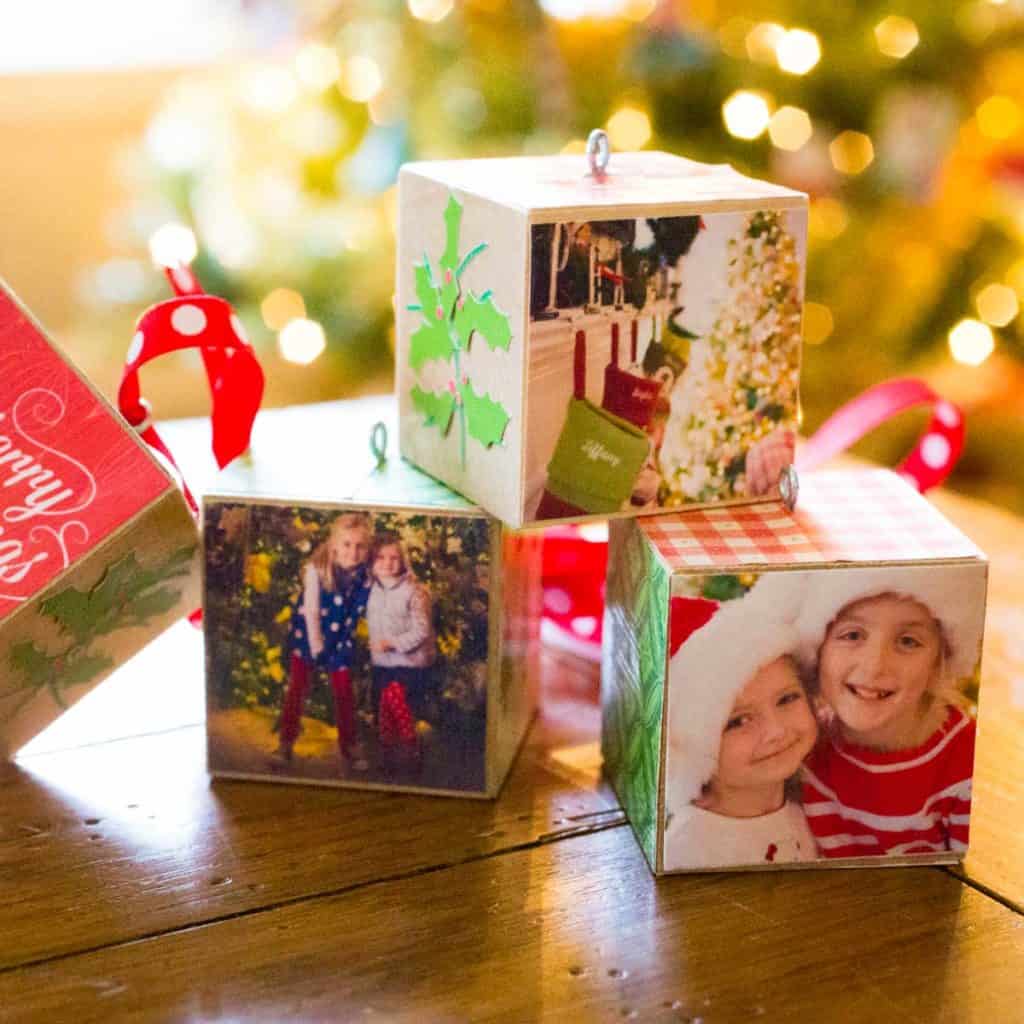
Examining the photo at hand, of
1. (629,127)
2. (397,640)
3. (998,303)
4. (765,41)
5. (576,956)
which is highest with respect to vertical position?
(765,41)

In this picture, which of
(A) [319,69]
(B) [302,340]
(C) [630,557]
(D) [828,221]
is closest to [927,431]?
(C) [630,557]

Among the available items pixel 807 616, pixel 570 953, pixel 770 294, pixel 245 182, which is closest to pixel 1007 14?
pixel 245 182

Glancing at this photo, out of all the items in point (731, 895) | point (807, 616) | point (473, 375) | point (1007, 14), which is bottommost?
point (731, 895)

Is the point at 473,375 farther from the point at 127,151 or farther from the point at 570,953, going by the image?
the point at 127,151

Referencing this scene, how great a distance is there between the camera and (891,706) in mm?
849

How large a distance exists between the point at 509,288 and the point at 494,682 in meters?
0.24

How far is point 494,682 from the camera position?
91 cm

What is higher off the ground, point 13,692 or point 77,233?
point 77,233

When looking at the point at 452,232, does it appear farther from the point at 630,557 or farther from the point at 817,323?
the point at 817,323

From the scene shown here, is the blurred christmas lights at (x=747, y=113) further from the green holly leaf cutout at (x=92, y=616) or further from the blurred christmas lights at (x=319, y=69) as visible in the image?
the green holly leaf cutout at (x=92, y=616)

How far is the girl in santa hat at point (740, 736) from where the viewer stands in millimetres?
824

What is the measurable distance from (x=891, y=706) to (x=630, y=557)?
0.57 ft

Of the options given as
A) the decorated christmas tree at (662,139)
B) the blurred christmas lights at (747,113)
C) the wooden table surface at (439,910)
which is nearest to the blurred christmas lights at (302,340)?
the decorated christmas tree at (662,139)

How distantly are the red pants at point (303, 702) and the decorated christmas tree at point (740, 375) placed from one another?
0.23 m
